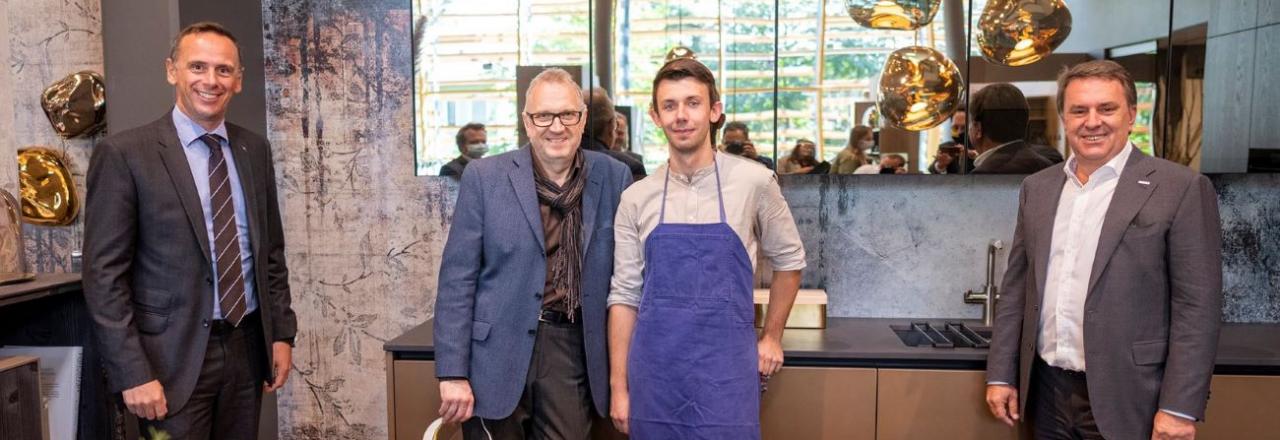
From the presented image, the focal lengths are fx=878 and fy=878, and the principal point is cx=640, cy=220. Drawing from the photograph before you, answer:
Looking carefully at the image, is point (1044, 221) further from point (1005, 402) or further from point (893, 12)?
point (893, 12)

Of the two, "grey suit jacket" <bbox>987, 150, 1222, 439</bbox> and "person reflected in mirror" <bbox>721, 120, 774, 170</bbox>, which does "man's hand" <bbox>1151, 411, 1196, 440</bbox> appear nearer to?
"grey suit jacket" <bbox>987, 150, 1222, 439</bbox>

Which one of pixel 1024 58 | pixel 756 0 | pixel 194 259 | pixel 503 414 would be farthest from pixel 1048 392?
pixel 194 259

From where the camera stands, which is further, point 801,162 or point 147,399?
point 801,162

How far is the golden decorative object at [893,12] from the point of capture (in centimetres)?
263

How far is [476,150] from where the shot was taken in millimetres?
3479

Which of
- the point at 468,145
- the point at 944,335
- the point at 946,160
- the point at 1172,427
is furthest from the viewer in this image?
the point at 468,145

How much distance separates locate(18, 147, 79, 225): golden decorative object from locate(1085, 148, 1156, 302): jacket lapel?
376 cm

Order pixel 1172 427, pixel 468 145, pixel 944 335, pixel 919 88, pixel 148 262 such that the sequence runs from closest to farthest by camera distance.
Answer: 1. pixel 1172 427
2. pixel 148 262
3. pixel 919 88
4. pixel 944 335
5. pixel 468 145

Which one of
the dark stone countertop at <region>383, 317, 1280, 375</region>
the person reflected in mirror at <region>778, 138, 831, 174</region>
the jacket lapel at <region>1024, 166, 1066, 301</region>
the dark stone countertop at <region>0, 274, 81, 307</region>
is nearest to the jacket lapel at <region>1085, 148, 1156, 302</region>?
the jacket lapel at <region>1024, 166, 1066, 301</region>

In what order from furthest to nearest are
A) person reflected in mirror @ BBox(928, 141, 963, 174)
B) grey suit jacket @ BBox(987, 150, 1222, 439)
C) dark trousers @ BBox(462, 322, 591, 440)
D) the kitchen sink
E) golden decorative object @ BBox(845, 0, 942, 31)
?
1. person reflected in mirror @ BBox(928, 141, 963, 174)
2. the kitchen sink
3. golden decorative object @ BBox(845, 0, 942, 31)
4. dark trousers @ BBox(462, 322, 591, 440)
5. grey suit jacket @ BBox(987, 150, 1222, 439)

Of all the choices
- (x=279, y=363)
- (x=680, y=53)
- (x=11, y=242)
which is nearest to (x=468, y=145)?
(x=680, y=53)

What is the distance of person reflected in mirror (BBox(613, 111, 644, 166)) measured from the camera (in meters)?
3.31

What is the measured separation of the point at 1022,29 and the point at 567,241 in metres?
1.59

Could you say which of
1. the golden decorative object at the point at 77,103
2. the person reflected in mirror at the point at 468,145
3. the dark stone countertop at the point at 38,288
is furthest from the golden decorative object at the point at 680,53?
the golden decorative object at the point at 77,103
